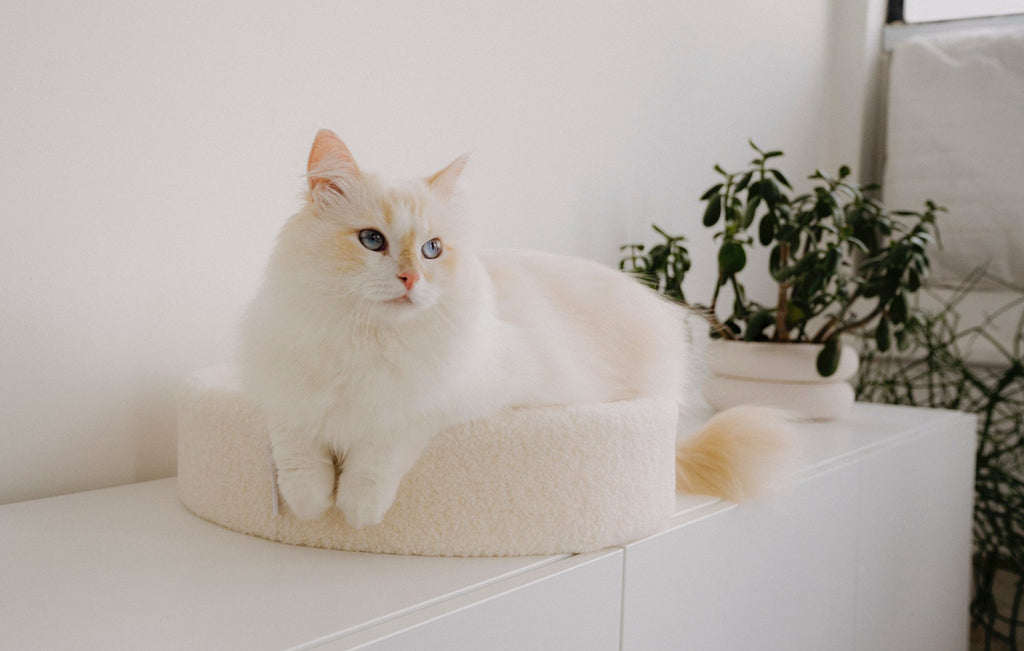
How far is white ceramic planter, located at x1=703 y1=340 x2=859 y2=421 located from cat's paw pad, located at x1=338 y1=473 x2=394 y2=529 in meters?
0.90

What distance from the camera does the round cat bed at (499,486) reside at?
2.27 feet

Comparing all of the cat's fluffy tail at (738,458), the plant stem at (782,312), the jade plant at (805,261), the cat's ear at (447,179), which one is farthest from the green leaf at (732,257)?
the cat's ear at (447,179)

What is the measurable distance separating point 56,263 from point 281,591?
1.53 ft

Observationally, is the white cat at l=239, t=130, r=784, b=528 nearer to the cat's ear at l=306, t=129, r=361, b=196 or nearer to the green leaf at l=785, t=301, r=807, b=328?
the cat's ear at l=306, t=129, r=361, b=196

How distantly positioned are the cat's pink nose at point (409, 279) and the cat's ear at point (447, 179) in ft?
0.32

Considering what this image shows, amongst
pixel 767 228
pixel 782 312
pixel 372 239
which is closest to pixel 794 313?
pixel 782 312

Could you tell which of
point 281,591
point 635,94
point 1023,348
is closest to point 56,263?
point 281,591

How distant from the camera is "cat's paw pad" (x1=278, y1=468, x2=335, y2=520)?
0.66 m

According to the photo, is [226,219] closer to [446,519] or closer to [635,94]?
[446,519]

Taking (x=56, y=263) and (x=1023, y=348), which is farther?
(x=1023, y=348)

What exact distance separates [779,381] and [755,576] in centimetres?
57

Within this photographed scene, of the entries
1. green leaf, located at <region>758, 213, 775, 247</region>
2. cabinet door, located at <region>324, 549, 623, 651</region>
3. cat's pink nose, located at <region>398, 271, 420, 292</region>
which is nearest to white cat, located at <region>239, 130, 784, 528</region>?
cat's pink nose, located at <region>398, 271, 420, 292</region>

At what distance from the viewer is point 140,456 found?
3.13ft

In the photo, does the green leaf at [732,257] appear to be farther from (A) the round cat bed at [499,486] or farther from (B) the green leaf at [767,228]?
(A) the round cat bed at [499,486]
